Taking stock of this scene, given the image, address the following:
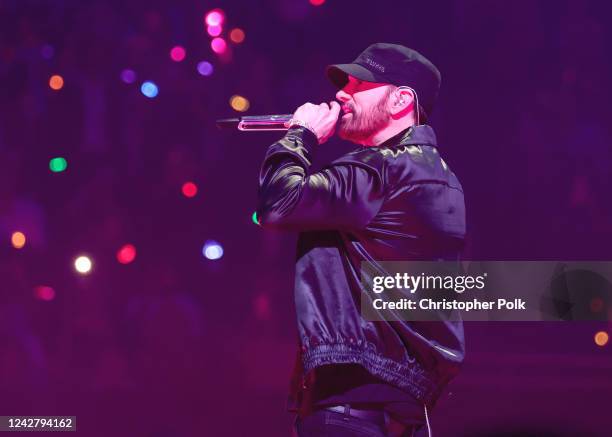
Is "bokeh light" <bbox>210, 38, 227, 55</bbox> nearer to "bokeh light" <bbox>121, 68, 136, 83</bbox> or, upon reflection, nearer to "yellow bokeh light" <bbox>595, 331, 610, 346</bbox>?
"bokeh light" <bbox>121, 68, 136, 83</bbox>

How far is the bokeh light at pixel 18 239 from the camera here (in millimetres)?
2615

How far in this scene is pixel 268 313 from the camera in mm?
2561

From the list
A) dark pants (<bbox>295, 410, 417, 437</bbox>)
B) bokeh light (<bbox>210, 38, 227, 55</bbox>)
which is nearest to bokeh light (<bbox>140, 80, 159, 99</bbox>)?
bokeh light (<bbox>210, 38, 227, 55</bbox>)

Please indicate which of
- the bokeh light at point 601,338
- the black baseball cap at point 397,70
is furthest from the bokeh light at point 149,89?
the bokeh light at point 601,338

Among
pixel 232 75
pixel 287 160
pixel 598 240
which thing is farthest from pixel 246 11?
pixel 287 160

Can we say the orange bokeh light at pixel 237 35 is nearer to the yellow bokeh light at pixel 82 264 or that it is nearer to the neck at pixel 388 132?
the yellow bokeh light at pixel 82 264

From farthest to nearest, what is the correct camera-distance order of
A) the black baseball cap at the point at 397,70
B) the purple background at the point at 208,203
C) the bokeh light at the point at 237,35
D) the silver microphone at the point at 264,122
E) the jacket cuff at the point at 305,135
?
the bokeh light at the point at 237,35 < the purple background at the point at 208,203 < the silver microphone at the point at 264,122 < the black baseball cap at the point at 397,70 < the jacket cuff at the point at 305,135

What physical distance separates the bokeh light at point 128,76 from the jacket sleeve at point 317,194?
164 cm

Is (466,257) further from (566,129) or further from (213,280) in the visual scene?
(213,280)

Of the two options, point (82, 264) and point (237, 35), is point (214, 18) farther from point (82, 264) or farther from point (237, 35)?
point (82, 264)

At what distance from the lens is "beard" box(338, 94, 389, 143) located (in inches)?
48.8

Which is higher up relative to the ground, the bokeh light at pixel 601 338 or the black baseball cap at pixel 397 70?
the black baseball cap at pixel 397 70

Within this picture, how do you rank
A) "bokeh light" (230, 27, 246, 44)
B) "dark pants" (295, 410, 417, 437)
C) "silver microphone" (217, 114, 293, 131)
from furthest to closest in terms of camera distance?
"bokeh light" (230, 27, 246, 44)
"silver microphone" (217, 114, 293, 131)
"dark pants" (295, 410, 417, 437)

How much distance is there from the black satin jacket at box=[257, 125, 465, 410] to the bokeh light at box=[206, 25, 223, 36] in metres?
1.53
